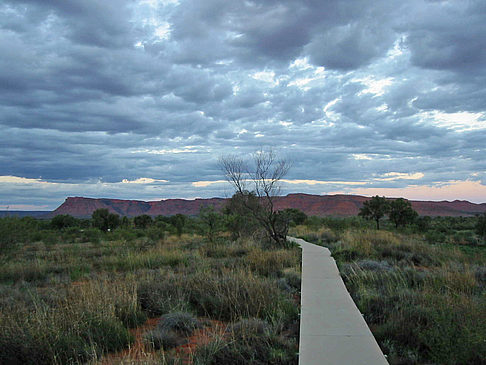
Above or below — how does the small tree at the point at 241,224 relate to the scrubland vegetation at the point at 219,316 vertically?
above

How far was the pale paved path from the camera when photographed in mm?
5328

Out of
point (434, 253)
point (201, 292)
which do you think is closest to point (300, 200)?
point (434, 253)

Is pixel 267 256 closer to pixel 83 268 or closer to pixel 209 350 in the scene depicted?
pixel 83 268

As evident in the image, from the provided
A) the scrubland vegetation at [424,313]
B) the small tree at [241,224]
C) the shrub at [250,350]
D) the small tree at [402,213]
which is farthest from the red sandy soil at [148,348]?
the small tree at [402,213]

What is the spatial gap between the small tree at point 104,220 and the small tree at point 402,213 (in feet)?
98.3

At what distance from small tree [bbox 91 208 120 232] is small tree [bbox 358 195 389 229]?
27814mm

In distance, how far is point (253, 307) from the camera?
26.5 feet

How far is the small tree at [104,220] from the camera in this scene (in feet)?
138

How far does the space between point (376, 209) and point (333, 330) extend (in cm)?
3470

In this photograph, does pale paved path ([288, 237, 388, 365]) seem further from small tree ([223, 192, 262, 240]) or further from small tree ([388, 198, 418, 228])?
small tree ([388, 198, 418, 228])

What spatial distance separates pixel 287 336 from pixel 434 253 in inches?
467

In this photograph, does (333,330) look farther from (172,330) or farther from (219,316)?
(172,330)

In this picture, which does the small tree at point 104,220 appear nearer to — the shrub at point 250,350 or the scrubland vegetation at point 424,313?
the scrubland vegetation at point 424,313

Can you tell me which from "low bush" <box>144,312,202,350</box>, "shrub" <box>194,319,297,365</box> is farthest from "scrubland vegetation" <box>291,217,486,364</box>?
"low bush" <box>144,312,202,350</box>
